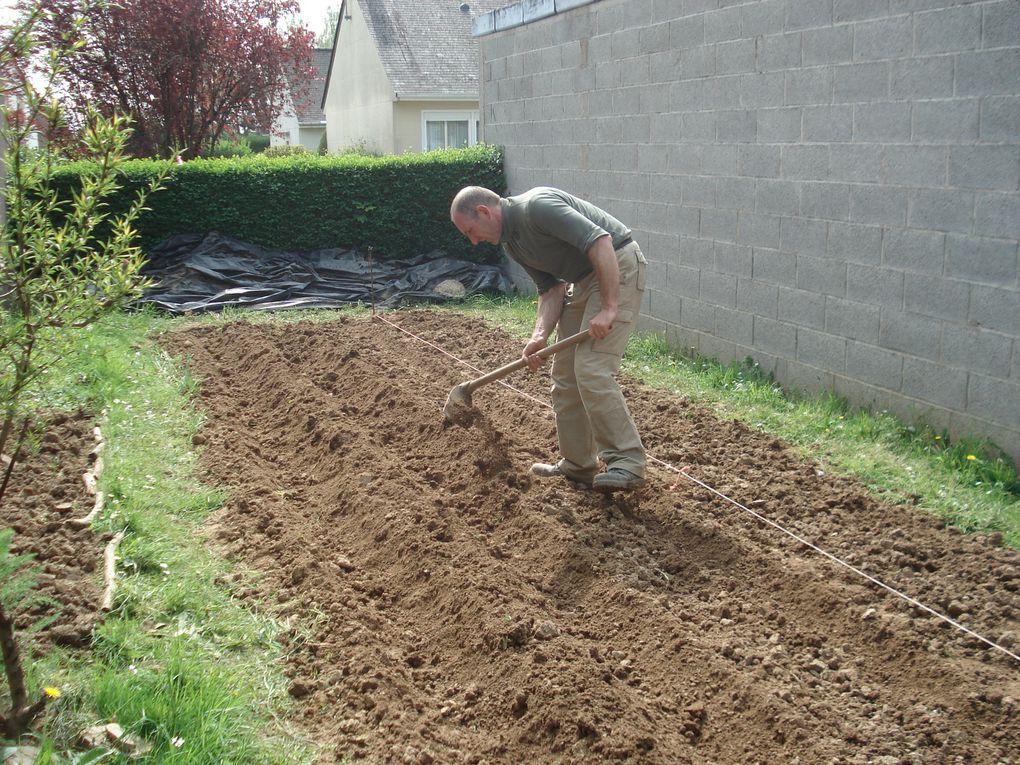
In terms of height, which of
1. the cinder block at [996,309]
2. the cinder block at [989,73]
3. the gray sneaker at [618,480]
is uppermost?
the cinder block at [989,73]

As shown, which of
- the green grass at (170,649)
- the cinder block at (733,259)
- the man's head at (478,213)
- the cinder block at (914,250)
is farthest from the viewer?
the cinder block at (733,259)

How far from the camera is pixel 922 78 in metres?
6.38

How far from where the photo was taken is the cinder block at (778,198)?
303 inches

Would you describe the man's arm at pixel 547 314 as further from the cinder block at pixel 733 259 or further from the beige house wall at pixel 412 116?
the beige house wall at pixel 412 116

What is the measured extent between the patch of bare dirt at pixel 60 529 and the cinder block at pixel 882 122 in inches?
220

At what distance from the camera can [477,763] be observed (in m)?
3.33

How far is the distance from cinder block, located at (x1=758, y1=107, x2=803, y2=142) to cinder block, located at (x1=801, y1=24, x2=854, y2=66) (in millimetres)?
401

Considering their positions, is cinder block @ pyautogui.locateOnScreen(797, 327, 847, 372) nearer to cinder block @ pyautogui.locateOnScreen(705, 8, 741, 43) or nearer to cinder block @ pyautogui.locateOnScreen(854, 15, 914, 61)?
cinder block @ pyautogui.locateOnScreen(854, 15, 914, 61)

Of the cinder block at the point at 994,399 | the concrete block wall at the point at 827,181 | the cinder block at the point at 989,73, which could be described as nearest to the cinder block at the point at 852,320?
the concrete block wall at the point at 827,181

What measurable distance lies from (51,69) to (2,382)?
103cm

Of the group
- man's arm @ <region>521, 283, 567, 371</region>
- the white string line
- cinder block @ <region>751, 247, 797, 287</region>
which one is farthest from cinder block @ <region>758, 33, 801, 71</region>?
the white string line

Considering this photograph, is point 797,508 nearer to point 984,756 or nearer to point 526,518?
point 526,518

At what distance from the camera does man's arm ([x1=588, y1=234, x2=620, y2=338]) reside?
5121 mm

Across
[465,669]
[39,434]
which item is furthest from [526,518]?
[39,434]
